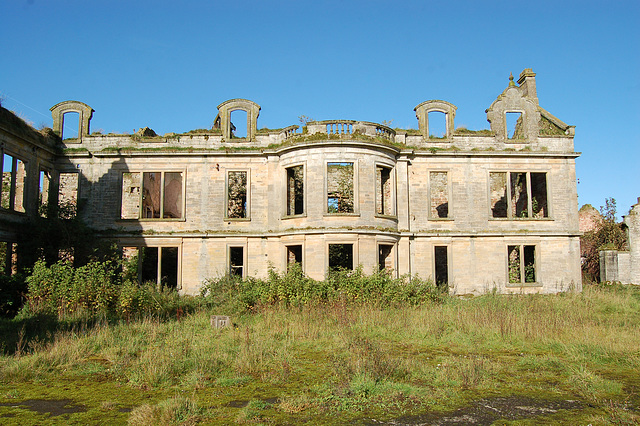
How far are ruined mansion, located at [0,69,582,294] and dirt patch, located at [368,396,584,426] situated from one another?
1237cm

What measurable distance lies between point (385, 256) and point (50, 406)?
1514cm

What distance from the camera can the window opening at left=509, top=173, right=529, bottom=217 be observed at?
74.5 feet

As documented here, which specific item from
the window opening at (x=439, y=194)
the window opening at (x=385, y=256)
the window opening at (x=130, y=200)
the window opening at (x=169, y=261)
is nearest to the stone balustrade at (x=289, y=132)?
the window opening at (x=385, y=256)

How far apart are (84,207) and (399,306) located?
1388cm

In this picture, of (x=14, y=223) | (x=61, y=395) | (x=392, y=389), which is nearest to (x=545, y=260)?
(x=392, y=389)

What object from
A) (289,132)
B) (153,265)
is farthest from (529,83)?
(153,265)

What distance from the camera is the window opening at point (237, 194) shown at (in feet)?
71.9

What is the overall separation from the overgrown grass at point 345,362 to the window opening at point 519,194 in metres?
8.92

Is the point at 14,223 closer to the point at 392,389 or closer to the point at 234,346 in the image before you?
the point at 234,346

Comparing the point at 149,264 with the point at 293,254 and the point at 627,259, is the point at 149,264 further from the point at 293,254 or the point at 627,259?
the point at 627,259

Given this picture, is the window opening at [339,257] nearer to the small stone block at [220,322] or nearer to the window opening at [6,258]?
the small stone block at [220,322]

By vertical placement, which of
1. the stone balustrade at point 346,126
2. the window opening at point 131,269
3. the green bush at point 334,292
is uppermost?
the stone balustrade at point 346,126

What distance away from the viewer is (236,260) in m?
21.6

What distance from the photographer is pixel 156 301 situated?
1472 cm
